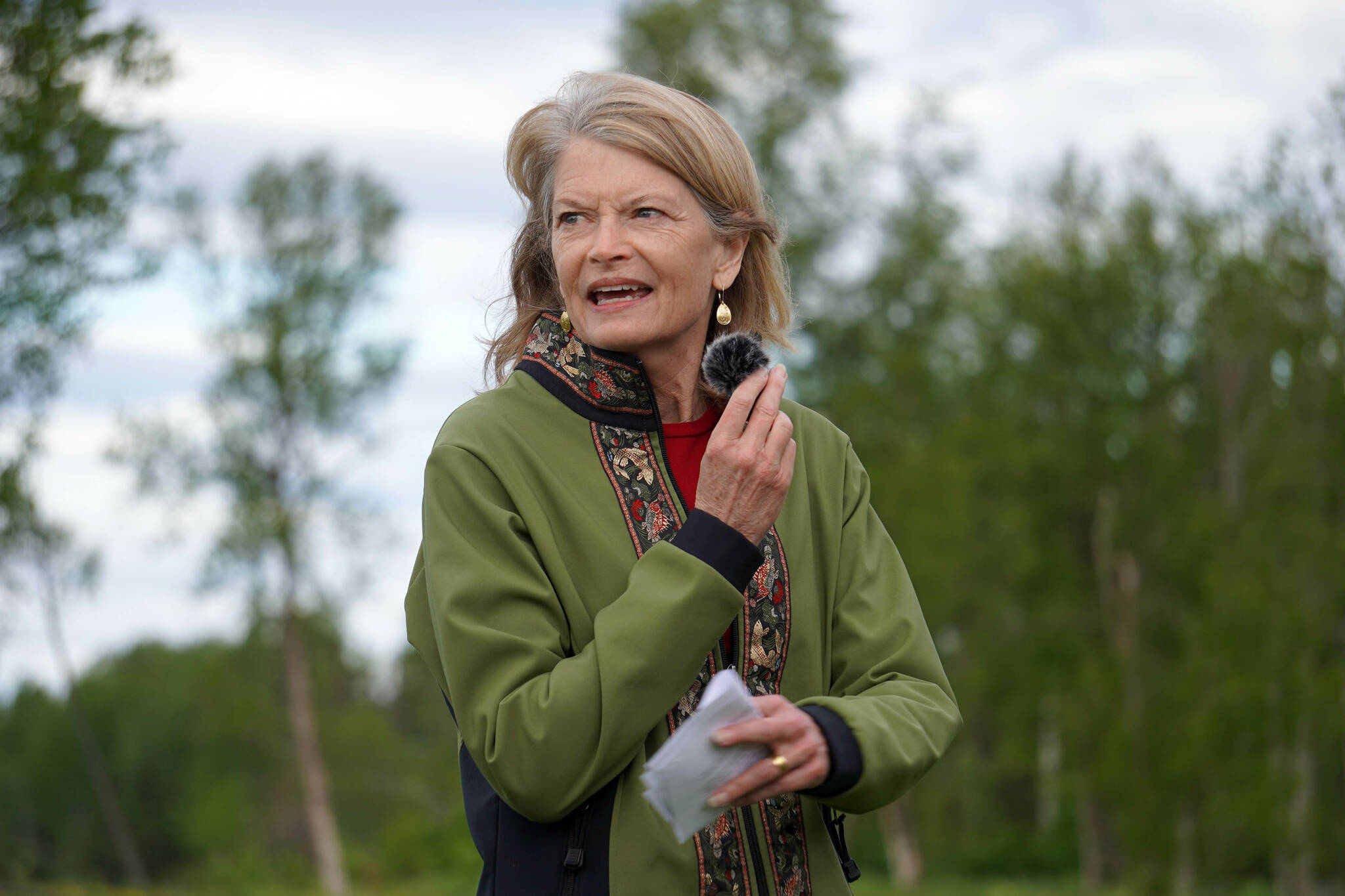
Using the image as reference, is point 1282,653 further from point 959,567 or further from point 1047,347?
point 1047,347

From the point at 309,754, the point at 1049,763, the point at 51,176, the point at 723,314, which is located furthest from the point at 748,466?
the point at 1049,763

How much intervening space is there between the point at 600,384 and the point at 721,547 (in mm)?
457

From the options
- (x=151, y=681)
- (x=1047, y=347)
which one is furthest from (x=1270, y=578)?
(x=151, y=681)

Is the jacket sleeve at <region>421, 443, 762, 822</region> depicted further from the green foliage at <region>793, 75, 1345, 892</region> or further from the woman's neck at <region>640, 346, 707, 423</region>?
the green foliage at <region>793, 75, 1345, 892</region>

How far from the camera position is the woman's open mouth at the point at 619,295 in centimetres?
226

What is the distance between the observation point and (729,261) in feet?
8.05

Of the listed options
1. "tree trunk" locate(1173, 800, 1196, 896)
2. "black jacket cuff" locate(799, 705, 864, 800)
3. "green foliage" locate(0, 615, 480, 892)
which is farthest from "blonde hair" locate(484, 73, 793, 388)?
"green foliage" locate(0, 615, 480, 892)

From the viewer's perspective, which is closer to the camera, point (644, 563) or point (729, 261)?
point (644, 563)

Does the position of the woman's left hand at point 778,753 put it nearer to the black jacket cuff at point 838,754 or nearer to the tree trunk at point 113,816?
the black jacket cuff at point 838,754

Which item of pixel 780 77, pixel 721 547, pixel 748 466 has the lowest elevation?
pixel 721 547

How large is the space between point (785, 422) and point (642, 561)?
0.36 meters

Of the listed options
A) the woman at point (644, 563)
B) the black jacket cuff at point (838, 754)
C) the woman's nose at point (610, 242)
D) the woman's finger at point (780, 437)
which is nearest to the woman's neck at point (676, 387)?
the woman at point (644, 563)

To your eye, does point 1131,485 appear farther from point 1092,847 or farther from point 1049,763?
point 1049,763

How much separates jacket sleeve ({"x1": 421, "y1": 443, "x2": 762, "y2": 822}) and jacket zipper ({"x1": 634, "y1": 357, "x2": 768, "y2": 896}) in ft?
0.51
